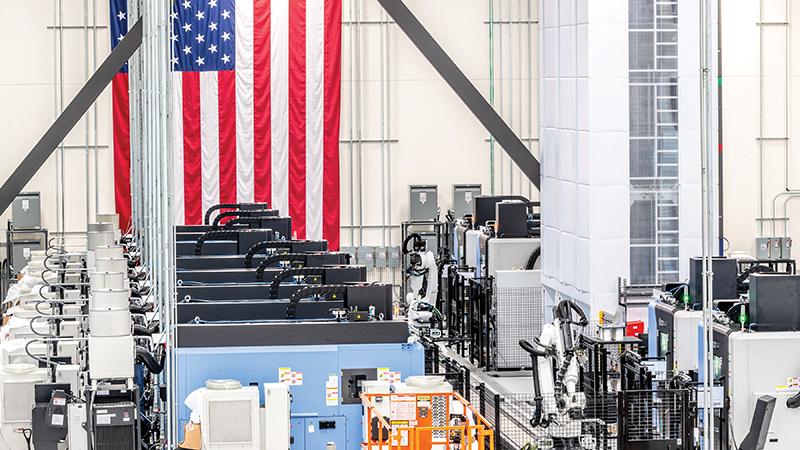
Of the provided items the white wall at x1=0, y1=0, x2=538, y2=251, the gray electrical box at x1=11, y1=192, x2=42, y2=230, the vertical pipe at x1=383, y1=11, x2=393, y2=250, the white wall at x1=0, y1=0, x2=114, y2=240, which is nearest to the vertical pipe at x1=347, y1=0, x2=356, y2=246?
the white wall at x1=0, y1=0, x2=538, y2=251

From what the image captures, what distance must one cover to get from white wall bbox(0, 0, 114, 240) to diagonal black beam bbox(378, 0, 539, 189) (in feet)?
27.3

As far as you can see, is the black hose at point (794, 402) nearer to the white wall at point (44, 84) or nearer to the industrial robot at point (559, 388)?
the industrial robot at point (559, 388)

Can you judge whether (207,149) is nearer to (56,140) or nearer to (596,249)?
(56,140)

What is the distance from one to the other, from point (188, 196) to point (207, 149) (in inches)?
35.2

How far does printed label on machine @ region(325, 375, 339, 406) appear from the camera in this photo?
1270 centimetres

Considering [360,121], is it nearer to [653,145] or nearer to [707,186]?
[653,145]

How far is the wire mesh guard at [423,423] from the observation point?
11.3 meters

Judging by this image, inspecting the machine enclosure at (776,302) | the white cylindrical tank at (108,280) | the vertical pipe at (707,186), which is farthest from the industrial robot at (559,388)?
the white cylindrical tank at (108,280)

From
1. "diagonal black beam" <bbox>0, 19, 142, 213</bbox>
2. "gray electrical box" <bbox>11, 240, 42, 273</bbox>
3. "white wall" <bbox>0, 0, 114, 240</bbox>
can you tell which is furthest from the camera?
"white wall" <bbox>0, 0, 114, 240</bbox>

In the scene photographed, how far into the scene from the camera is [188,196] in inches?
990

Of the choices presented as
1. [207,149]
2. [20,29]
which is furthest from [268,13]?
[20,29]

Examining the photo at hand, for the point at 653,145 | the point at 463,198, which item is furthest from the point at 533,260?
the point at 463,198

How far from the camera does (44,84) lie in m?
25.1

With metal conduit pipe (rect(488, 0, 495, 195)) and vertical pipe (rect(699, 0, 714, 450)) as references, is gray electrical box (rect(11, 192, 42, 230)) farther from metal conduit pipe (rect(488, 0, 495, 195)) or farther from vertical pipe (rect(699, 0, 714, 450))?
vertical pipe (rect(699, 0, 714, 450))
